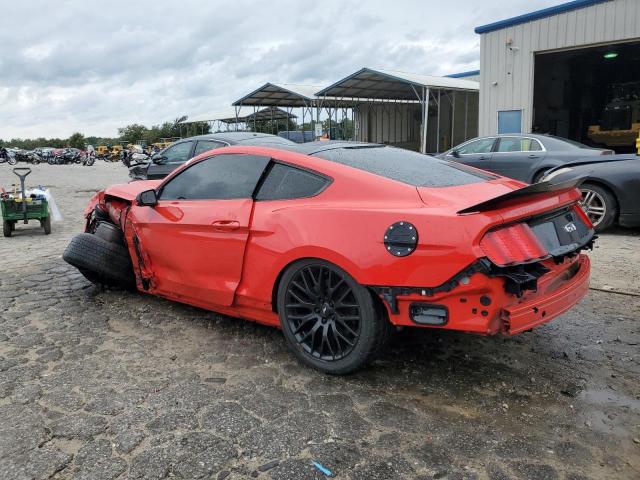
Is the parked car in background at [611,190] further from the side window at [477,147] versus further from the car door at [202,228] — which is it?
the car door at [202,228]

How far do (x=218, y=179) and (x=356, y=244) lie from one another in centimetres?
→ 144

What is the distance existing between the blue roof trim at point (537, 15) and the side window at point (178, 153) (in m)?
10.1

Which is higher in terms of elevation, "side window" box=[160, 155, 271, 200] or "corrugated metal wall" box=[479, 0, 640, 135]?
"corrugated metal wall" box=[479, 0, 640, 135]

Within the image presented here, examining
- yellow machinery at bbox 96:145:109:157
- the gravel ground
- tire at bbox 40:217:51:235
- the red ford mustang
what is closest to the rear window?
the red ford mustang

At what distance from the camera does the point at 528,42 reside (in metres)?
14.9

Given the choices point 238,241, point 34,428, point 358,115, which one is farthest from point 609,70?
point 34,428

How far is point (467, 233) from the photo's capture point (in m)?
2.62

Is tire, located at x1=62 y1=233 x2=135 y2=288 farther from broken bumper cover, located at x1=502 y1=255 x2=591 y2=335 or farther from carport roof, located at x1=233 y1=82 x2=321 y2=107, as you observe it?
carport roof, located at x1=233 y1=82 x2=321 y2=107

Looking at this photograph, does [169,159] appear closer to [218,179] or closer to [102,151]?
[218,179]

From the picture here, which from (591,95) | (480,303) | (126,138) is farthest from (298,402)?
(126,138)

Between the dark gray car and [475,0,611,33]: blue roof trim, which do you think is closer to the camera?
the dark gray car

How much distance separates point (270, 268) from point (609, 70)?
22623 millimetres

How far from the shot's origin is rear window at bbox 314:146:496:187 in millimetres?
3262

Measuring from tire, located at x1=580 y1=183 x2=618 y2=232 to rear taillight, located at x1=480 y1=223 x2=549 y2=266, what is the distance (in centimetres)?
483
